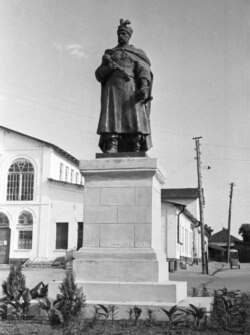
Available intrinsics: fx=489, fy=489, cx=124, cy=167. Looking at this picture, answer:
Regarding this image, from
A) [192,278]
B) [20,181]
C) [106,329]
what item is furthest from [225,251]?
[106,329]

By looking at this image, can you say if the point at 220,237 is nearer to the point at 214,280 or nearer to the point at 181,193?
the point at 181,193

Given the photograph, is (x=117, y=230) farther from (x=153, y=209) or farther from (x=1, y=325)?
(x=1, y=325)

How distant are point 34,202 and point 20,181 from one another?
224 centimetres

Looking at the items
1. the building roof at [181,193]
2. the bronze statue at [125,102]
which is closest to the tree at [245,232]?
the building roof at [181,193]

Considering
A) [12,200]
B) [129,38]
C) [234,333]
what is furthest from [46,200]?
[234,333]

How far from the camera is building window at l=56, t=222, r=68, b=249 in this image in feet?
119

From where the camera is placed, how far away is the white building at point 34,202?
3619 centimetres

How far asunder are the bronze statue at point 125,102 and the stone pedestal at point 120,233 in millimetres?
648

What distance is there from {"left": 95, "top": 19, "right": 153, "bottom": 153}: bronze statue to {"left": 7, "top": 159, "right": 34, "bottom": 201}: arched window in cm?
2929

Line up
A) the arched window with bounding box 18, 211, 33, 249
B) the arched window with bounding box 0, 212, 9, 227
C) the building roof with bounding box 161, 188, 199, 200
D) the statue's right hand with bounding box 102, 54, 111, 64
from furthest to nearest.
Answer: the building roof with bounding box 161, 188, 199, 200 < the arched window with bounding box 0, 212, 9, 227 < the arched window with bounding box 18, 211, 33, 249 < the statue's right hand with bounding box 102, 54, 111, 64

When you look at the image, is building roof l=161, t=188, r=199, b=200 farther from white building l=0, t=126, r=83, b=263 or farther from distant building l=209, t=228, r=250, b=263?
white building l=0, t=126, r=83, b=263

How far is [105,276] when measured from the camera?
832cm

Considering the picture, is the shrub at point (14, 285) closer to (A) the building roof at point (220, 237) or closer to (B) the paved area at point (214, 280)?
(B) the paved area at point (214, 280)

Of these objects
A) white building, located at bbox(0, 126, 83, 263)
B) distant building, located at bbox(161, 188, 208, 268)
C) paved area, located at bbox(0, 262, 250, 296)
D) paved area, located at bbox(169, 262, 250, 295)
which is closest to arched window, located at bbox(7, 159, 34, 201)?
white building, located at bbox(0, 126, 83, 263)
